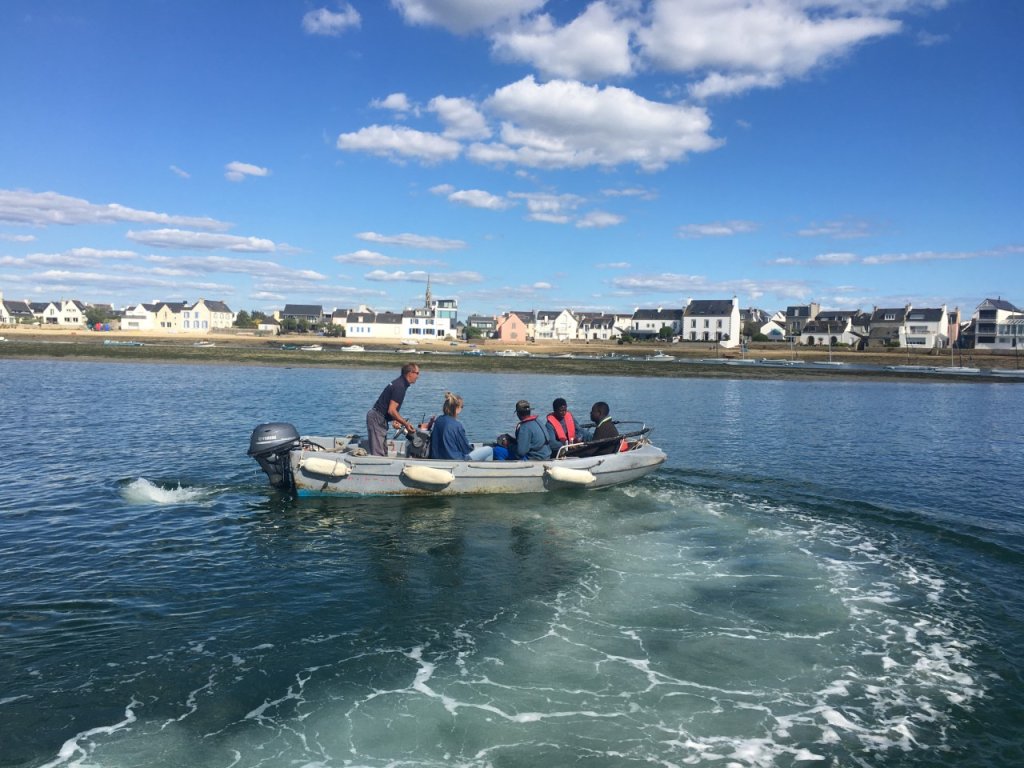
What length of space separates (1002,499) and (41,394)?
42780 millimetres

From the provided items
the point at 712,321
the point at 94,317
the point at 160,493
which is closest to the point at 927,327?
the point at 712,321

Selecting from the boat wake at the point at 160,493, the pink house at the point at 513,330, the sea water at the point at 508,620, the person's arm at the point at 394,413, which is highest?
the pink house at the point at 513,330

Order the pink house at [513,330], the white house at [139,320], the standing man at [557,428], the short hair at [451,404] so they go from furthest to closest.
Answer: the white house at [139,320] → the pink house at [513,330] → the standing man at [557,428] → the short hair at [451,404]

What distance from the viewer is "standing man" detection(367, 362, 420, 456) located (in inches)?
590

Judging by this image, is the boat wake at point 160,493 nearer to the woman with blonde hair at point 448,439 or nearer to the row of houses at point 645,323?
the woman with blonde hair at point 448,439

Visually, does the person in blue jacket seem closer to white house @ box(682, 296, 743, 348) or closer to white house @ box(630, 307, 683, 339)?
white house @ box(682, 296, 743, 348)

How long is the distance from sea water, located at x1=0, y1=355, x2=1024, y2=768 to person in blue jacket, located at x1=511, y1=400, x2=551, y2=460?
3.66ft

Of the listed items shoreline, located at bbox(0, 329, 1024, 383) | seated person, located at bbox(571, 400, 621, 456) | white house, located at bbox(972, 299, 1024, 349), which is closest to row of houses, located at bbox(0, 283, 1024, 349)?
white house, located at bbox(972, 299, 1024, 349)

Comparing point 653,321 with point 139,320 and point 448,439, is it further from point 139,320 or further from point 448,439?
point 448,439

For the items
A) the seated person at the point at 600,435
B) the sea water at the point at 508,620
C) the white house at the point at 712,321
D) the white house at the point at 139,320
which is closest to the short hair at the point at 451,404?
the sea water at the point at 508,620

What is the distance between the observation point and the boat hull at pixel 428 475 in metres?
15.1

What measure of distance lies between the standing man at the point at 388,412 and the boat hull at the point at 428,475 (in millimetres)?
685

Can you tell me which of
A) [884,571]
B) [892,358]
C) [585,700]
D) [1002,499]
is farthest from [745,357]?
[585,700]

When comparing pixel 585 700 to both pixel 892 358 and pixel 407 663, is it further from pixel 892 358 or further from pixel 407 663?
pixel 892 358
